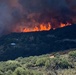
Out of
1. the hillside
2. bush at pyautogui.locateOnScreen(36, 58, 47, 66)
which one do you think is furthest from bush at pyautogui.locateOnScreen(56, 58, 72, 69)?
the hillside

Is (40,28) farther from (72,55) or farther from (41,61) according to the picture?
(41,61)

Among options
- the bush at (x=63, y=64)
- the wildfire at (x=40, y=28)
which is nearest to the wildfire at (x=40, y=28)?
the wildfire at (x=40, y=28)

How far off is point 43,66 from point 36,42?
1383 inches

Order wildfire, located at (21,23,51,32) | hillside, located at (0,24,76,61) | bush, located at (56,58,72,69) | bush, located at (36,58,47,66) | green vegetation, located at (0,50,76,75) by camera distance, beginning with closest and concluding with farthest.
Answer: green vegetation, located at (0,50,76,75) < bush, located at (56,58,72,69) < bush, located at (36,58,47,66) < hillside, located at (0,24,76,61) < wildfire, located at (21,23,51,32)

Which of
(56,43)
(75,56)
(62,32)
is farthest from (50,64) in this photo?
(62,32)

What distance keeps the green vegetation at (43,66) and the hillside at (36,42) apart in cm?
1405

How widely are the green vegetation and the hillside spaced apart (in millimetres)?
14050

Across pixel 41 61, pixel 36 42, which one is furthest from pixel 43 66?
pixel 36 42

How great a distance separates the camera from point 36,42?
461ft

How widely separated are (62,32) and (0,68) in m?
54.6

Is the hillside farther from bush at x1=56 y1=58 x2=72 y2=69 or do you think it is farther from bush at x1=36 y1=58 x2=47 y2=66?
bush at x1=56 y1=58 x2=72 y2=69

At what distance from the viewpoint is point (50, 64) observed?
103875 millimetres

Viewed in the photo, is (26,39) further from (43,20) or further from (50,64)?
(50,64)

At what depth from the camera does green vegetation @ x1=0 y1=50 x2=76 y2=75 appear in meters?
89.5
